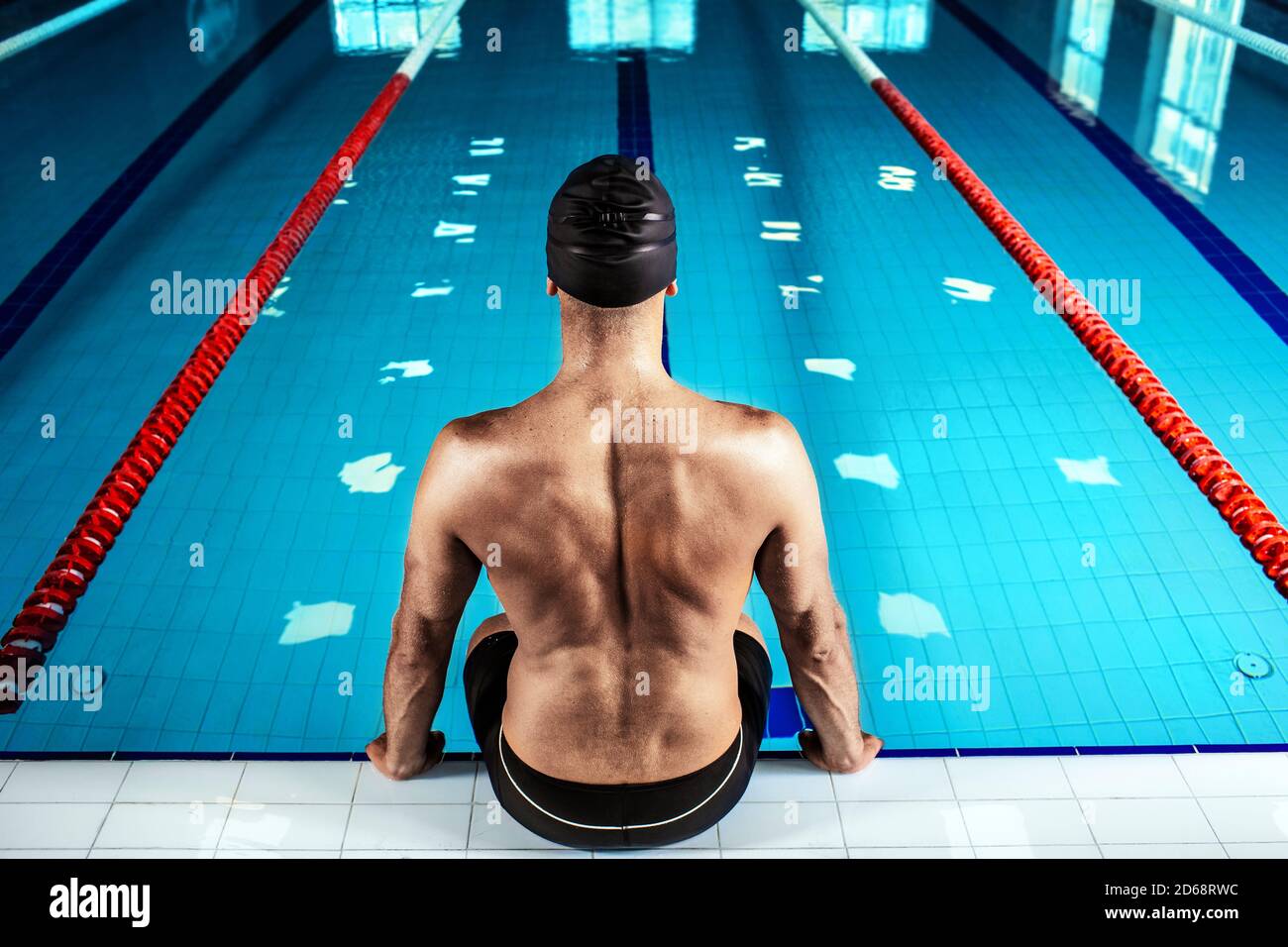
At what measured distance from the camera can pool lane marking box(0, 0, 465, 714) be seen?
1.72 meters

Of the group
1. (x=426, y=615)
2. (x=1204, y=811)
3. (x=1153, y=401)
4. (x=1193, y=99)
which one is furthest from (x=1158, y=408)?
(x=1193, y=99)

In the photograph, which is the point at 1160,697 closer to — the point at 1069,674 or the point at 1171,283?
the point at 1069,674

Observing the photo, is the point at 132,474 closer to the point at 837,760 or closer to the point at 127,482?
the point at 127,482

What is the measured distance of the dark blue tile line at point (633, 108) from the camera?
5.54 meters

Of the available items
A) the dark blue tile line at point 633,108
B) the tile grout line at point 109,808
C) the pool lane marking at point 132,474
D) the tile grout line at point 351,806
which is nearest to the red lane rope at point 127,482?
the pool lane marking at point 132,474

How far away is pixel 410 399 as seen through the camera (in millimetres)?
3650

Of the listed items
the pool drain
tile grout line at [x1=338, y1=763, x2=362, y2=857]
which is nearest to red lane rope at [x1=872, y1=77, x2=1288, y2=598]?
the pool drain

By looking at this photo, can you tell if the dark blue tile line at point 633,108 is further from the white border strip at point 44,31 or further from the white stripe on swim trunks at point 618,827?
the white stripe on swim trunks at point 618,827

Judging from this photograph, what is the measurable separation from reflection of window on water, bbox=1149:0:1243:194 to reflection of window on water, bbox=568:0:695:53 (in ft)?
10.3

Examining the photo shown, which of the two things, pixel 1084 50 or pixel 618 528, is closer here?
pixel 618 528

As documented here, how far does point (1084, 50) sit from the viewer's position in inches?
282

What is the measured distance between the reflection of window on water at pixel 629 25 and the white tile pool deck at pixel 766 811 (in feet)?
21.1

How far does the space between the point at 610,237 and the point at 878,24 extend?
7.37 metres
